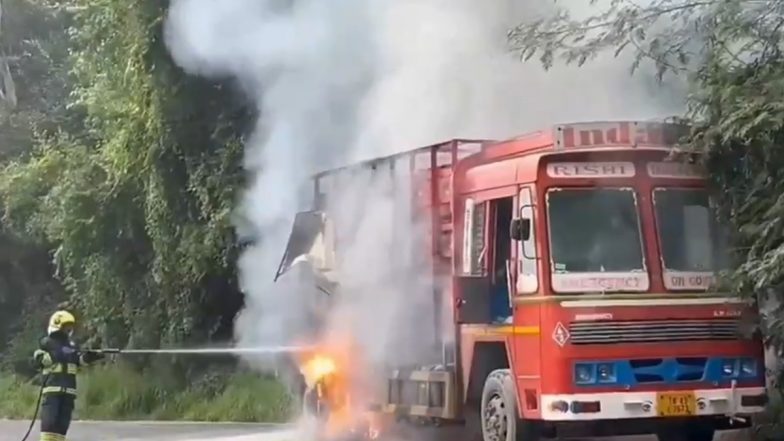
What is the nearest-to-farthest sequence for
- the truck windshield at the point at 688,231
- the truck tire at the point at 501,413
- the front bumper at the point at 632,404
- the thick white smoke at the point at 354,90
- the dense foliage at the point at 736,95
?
the front bumper at the point at 632,404, the dense foliage at the point at 736,95, the truck windshield at the point at 688,231, the truck tire at the point at 501,413, the thick white smoke at the point at 354,90

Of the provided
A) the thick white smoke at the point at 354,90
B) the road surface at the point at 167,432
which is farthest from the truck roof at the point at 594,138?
the road surface at the point at 167,432

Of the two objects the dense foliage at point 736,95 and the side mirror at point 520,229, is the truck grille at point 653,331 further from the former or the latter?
the side mirror at point 520,229

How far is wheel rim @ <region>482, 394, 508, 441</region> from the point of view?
33.4ft

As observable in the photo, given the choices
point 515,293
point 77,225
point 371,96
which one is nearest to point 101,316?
point 77,225

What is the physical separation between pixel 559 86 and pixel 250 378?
6.77 m

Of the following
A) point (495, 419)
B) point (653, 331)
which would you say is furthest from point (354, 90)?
point (653, 331)

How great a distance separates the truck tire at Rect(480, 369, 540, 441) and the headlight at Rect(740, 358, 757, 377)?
1.69 m

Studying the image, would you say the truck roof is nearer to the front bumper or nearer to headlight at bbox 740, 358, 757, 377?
headlight at bbox 740, 358, 757, 377

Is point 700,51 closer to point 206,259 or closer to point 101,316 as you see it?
point 206,259

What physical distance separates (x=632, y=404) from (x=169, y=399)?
461 inches

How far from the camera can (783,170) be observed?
9719mm

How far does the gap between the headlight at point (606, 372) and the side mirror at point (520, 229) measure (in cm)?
113

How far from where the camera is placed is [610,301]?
9500mm

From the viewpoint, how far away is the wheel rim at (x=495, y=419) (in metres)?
10.2
